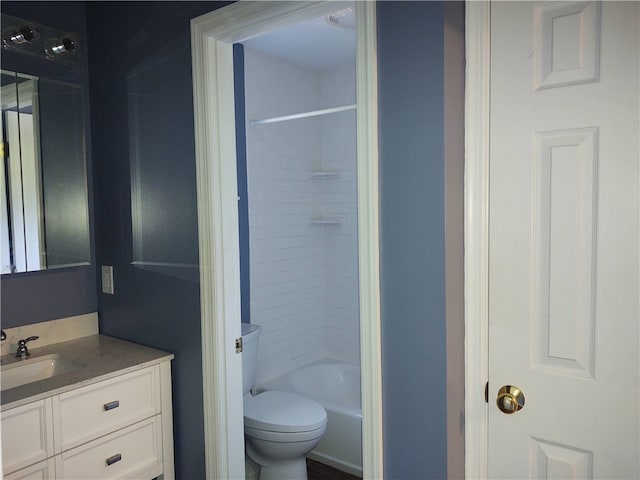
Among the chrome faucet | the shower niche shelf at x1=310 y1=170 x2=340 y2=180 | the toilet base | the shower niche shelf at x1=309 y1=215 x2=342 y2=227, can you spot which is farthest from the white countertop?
the shower niche shelf at x1=310 y1=170 x2=340 y2=180

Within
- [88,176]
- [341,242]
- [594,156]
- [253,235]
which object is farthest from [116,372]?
[341,242]

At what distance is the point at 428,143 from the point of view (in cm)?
133

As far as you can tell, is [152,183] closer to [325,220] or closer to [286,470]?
[286,470]

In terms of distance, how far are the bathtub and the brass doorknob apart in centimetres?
138

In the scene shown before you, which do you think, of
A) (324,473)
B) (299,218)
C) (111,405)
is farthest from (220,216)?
(324,473)

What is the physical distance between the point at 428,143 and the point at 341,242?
84.1 inches

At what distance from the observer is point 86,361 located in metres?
1.88

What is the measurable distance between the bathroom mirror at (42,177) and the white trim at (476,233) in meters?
1.69

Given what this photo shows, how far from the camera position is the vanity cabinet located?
1.55 m

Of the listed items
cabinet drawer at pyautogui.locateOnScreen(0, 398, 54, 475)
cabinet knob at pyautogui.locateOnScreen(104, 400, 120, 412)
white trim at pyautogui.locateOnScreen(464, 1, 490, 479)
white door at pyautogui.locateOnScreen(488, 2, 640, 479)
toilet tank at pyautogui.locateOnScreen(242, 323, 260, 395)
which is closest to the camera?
white door at pyautogui.locateOnScreen(488, 2, 640, 479)

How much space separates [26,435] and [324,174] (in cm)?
228

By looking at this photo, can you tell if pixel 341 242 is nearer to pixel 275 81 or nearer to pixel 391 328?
pixel 275 81

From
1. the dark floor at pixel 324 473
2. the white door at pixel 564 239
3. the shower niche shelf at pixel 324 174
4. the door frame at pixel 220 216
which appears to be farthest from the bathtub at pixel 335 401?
the white door at pixel 564 239

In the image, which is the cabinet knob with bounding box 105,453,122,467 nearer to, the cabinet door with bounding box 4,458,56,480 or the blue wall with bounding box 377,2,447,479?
the cabinet door with bounding box 4,458,56,480
